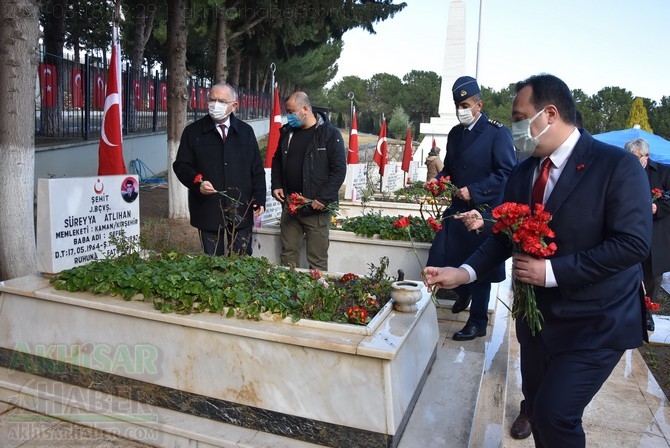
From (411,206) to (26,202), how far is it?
5635 mm

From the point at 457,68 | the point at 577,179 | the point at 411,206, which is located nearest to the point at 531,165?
the point at 577,179

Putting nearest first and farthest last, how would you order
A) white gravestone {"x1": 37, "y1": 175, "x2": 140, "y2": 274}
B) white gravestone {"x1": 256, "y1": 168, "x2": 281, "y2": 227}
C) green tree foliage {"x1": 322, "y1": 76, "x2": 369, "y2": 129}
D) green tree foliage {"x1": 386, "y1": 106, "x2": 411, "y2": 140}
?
white gravestone {"x1": 37, "y1": 175, "x2": 140, "y2": 274}
white gravestone {"x1": 256, "y1": 168, "x2": 281, "y2": 227}
green tree foliage {"x1": 386, "y1": 106, "x2": 411, "y2": 140}
green tree foliage {"x1": 322, "y1": 76, "x2": 369, "y2": 129}

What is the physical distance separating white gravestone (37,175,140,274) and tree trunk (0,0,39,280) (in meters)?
1.17

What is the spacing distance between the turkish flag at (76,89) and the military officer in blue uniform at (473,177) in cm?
1008

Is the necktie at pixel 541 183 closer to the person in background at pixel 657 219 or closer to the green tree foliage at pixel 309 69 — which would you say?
the person in background at pixel 657 219

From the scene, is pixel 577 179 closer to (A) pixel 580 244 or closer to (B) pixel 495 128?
(A) pixel 580 244

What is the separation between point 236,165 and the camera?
484cm

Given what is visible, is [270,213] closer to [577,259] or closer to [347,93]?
[577,259]

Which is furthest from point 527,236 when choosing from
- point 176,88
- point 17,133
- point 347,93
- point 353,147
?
point 347,93

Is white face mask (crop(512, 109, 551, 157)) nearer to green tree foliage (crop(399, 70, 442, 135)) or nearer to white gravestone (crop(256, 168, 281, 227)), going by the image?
white gravestone (crop(256, 168, 281, 227))

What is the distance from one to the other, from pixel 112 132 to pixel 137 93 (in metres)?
11.5

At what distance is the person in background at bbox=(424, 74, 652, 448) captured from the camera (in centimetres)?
218

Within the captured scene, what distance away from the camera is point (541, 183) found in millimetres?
2453

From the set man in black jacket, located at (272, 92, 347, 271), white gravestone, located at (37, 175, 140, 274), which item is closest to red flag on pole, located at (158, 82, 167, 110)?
man in black jacket, located at (272, 92, 347, 271)
